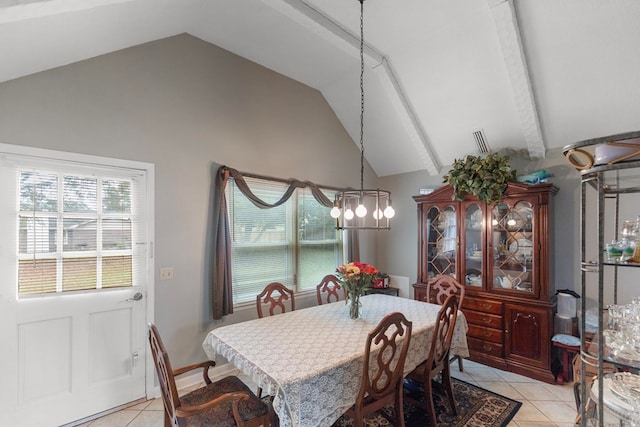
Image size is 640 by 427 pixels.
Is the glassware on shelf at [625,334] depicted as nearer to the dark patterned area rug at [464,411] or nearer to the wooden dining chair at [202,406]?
the dark patterned area rug at [464,411]

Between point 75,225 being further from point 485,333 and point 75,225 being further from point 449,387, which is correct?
point 485,333

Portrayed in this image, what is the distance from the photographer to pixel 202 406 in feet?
5.09

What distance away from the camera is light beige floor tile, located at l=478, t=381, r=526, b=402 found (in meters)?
2.77

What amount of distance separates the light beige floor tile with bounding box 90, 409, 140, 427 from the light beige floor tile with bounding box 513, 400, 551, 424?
3.10 meters

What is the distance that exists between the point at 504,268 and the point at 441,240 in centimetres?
77

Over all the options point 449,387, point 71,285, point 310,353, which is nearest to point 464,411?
point 449,387

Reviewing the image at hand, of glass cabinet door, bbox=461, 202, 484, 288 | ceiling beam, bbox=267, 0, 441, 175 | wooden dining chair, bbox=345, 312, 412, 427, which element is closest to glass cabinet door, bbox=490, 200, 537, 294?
glass cabinet door, bbox=461, 202, 484, 288

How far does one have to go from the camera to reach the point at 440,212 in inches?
155

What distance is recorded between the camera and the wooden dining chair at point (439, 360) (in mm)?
2209

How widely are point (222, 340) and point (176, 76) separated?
8.04ft

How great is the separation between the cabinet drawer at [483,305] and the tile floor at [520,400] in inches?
24.8

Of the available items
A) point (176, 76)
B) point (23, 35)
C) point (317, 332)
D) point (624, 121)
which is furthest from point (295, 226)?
point (624, 121)

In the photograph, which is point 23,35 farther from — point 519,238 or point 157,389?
point 519,238

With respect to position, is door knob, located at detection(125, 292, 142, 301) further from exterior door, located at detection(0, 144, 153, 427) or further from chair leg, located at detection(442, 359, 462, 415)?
chair leg, located at detection(442, 359, 462, 415)
